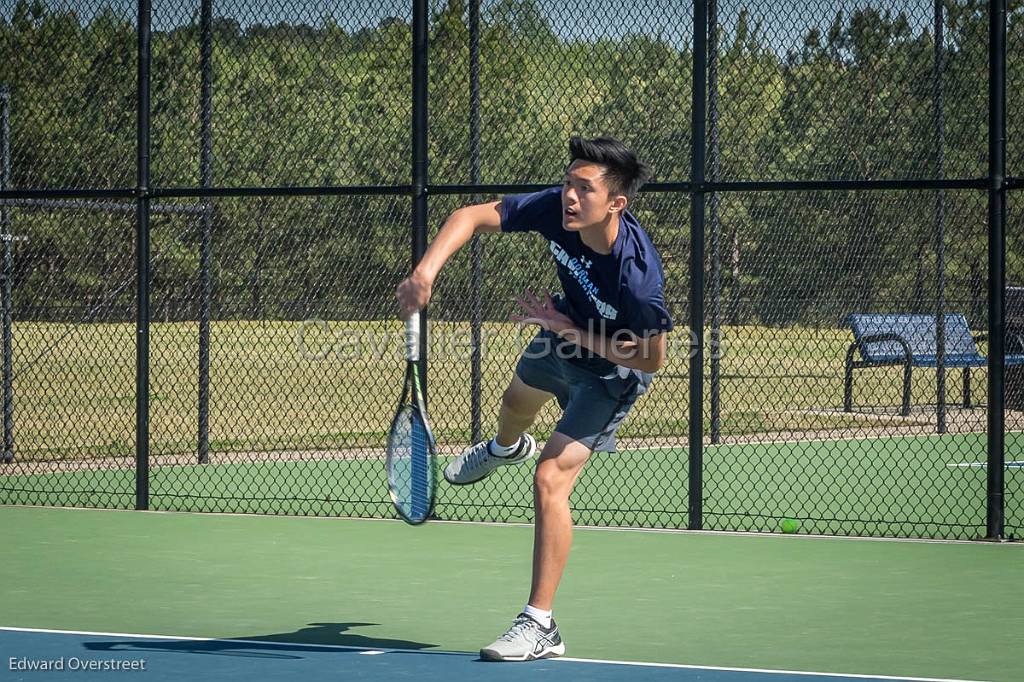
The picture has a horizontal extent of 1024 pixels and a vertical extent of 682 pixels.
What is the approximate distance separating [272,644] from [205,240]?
6159 millimetres

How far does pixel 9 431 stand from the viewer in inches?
454

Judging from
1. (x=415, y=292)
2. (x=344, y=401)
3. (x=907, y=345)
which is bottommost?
(x=344, y=401)

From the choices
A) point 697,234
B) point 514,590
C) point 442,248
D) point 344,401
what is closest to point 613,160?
point 442,248

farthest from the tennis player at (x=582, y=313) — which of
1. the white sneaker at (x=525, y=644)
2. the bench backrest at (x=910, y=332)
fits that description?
the bench backrest at (x=910, y=332)

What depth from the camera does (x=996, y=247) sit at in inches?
318

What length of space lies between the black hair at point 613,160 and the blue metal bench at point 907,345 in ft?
27.7

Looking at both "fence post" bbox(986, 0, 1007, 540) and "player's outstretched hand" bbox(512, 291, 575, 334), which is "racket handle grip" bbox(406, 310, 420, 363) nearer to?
"player's outstretched hand" bbox(512, 291, 575, 334)

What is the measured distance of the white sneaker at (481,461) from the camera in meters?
A: 6.50

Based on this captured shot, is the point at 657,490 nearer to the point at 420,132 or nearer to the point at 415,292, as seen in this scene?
the point at 420,132

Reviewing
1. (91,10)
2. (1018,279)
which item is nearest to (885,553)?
(91,10)

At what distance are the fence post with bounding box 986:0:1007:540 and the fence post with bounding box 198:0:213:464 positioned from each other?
5.30 meters

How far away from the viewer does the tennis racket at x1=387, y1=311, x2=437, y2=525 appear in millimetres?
5754

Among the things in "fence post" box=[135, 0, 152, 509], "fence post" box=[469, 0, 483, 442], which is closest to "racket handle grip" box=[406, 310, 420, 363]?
"fence post" box=[135, 0, 152, 509]

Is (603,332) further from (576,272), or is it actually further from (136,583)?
(136,583)
